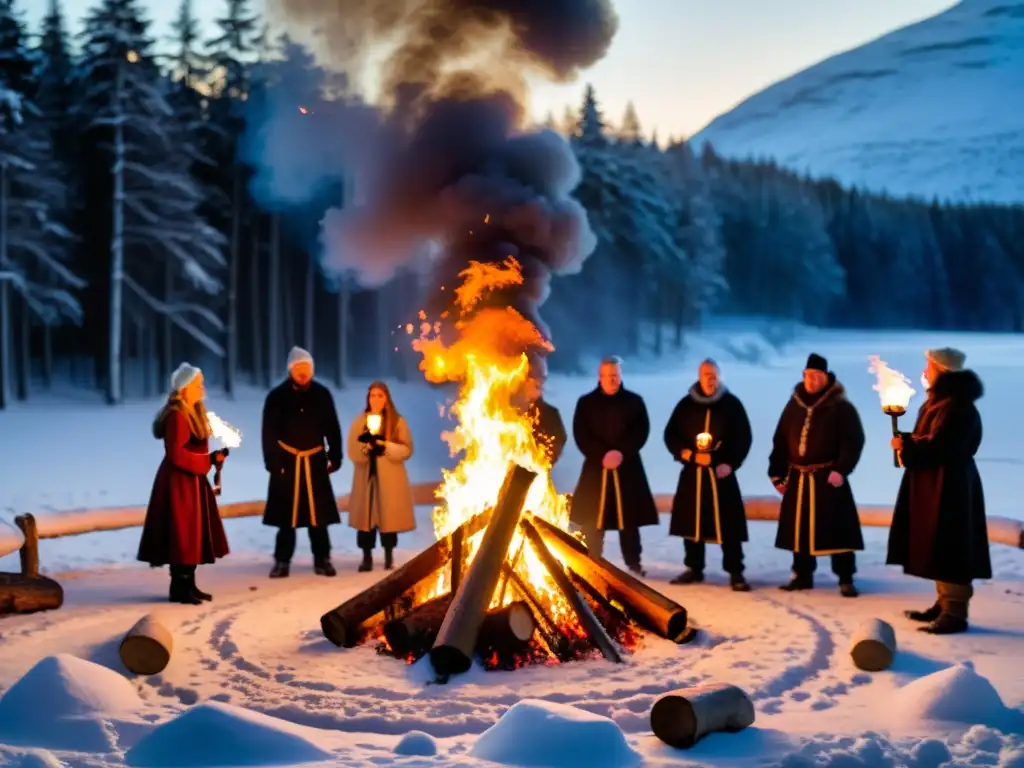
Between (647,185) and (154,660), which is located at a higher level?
(647,185)

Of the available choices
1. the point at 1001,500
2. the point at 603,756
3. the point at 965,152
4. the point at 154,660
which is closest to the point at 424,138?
the point at 154,660

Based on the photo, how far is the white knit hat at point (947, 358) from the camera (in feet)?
23.6

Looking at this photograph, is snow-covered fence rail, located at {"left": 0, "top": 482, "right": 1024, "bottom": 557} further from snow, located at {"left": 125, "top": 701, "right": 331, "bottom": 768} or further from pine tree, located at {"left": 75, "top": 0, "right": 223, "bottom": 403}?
pine tree, located at {"left": 75, "top": 0, "right": 223, "bottom": 403}

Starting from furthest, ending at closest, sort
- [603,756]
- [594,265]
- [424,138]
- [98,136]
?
[594,265], [98,136], [424,138], [603,756]

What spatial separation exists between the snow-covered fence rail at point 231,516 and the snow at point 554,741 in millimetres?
5297

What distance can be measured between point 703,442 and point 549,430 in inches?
51.8

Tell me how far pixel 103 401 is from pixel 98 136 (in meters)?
5.91

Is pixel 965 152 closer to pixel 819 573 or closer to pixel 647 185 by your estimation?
pixel 647 185

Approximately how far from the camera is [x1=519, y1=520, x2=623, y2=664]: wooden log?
6.47 meters

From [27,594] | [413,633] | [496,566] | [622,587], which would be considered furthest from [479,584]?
[27,594]

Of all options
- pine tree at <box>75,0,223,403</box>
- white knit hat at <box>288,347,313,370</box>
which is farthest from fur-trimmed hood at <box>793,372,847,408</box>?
pine tree at <box>75,0,223,403</box>

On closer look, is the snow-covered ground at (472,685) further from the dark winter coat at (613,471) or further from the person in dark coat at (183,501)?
the dark winter coat at (613,471)

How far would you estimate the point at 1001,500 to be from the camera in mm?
14797

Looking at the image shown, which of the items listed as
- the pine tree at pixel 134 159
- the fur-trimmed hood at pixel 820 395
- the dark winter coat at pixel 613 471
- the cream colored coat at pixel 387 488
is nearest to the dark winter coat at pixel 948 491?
the fur-trimmed hood at pixel 820 395
